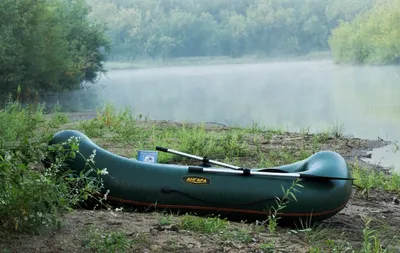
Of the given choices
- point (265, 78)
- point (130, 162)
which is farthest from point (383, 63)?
point (130, 162)

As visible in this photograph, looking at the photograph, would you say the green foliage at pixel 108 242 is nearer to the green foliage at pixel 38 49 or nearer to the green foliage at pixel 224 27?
the green foliage at pixel 38 49

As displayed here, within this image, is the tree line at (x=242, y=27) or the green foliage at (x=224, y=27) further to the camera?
the green foliage at (x=224, y=27)

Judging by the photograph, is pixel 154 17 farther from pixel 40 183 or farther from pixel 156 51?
pixel 40 183

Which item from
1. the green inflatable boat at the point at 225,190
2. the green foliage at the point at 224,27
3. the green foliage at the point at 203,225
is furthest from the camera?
the green foliage at the point at 224,27

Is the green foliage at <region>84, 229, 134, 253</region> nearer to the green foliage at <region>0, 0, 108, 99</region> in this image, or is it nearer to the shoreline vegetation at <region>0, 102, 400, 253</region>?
the shoreline vegetation at <region>0, 102, 400, 253</region>

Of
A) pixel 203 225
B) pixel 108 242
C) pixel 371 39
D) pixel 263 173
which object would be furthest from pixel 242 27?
pixel 108 242

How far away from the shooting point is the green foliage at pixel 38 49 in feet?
75.3

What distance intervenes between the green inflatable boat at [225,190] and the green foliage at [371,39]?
138ft

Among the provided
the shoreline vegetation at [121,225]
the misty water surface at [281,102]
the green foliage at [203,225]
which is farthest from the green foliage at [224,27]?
the green foliage at [203,225]

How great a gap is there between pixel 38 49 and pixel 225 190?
804 inches

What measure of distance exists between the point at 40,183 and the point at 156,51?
58251 mm

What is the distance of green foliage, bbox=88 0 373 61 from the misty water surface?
75.0 ft

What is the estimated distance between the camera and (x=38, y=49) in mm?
24234

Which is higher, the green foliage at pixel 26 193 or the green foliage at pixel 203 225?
the green foliage at pixel 26 193
